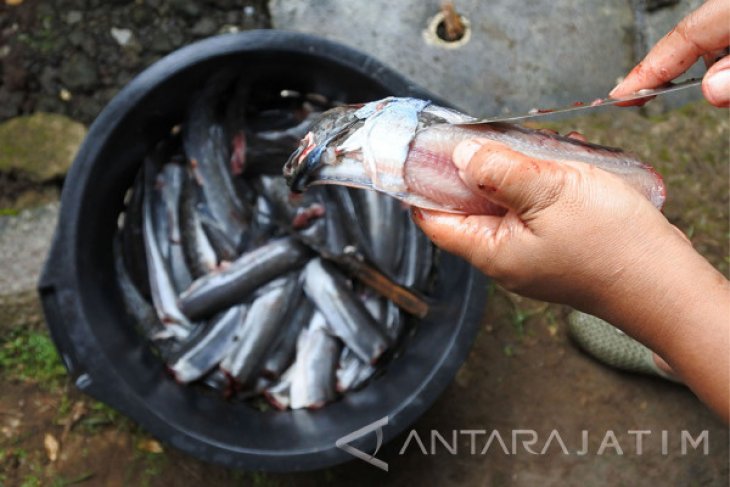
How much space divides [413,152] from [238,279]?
1084mm

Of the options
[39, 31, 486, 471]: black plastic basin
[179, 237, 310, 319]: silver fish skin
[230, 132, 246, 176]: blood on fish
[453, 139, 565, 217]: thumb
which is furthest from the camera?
[230, 132, 246, 176]: blood on fish

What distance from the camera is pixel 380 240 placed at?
2.39m

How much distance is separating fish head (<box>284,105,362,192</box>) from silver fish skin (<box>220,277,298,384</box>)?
0.88 meters

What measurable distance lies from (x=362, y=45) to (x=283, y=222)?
0.89 meters

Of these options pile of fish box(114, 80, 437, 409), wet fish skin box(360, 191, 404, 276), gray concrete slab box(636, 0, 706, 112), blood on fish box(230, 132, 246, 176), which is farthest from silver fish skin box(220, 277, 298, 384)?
gray concrete slab box(636, 0, 706, 112)

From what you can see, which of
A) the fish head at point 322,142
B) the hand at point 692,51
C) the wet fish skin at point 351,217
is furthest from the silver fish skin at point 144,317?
the hand at point 692,51

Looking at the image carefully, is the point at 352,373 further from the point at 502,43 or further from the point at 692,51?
the point at 502,43

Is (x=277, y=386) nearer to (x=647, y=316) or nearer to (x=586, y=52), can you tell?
(x=647, y=316)

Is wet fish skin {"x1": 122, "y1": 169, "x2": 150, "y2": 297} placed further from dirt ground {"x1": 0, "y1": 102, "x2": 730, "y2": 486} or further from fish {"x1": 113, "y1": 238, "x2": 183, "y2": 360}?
dirt ground {"x1": 0, "y1": 102, "x2": 730, "y2": 486}

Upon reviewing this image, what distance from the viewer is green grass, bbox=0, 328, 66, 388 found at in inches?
94.7

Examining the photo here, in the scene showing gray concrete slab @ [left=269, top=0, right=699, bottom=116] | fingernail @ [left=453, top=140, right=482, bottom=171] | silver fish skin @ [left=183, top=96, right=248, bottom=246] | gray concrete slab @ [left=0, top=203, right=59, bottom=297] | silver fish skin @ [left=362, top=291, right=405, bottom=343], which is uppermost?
fingernail @ [left=453, top=140, right=482, bottom=171]

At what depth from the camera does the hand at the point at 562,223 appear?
1195 mm

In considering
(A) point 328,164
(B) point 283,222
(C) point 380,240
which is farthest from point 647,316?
(B) point 283,222

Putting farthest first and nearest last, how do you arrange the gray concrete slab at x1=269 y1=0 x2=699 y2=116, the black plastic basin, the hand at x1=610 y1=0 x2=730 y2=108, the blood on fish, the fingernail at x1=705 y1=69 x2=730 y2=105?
the gray concrete slab at x1=269 y1=0 x2=699 y2=116, the blood on fish, the black plastic basin, the hand at x1=610 y1=0 x2=730 y2=108, the fingernail at x1=705 y1=69 x2=730 y2=105
